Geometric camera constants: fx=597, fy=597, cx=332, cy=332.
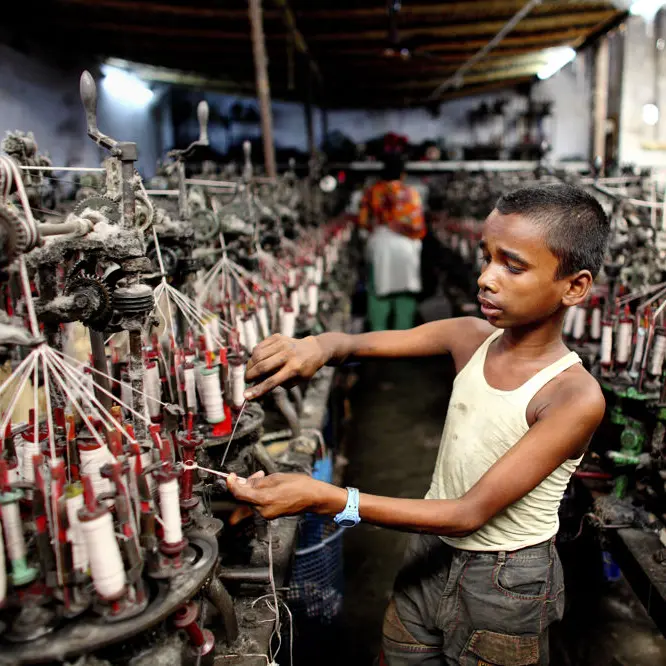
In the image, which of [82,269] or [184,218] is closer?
[82,269]

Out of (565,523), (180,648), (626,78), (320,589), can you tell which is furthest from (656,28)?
(180,648)

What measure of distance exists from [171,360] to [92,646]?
1.34m

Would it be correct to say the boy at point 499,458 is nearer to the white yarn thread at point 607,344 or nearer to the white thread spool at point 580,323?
the white yarn thread at point 607,344

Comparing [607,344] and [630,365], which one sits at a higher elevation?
[607,344]

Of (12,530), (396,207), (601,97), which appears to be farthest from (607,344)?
(601,97)

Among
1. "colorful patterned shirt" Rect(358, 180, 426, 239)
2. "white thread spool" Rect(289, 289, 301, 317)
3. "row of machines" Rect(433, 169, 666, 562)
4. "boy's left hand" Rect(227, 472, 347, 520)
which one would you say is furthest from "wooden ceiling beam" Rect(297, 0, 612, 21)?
"boy's left hand" Rect(227, 472, 347, 520)

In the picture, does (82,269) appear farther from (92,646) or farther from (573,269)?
(573,269)

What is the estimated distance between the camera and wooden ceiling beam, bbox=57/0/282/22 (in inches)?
283

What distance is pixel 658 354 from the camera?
3002mm

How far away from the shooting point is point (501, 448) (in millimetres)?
1656

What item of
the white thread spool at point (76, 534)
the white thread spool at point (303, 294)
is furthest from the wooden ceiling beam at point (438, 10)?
the white thread spool at point (76, 534)

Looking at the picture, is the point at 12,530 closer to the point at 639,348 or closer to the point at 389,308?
the point at 639,348

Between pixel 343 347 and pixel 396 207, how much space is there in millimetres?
6029

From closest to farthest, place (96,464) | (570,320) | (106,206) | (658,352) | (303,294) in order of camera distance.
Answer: (96,464)
(106,206)
(658,352)
(570,320)
(303,294)
